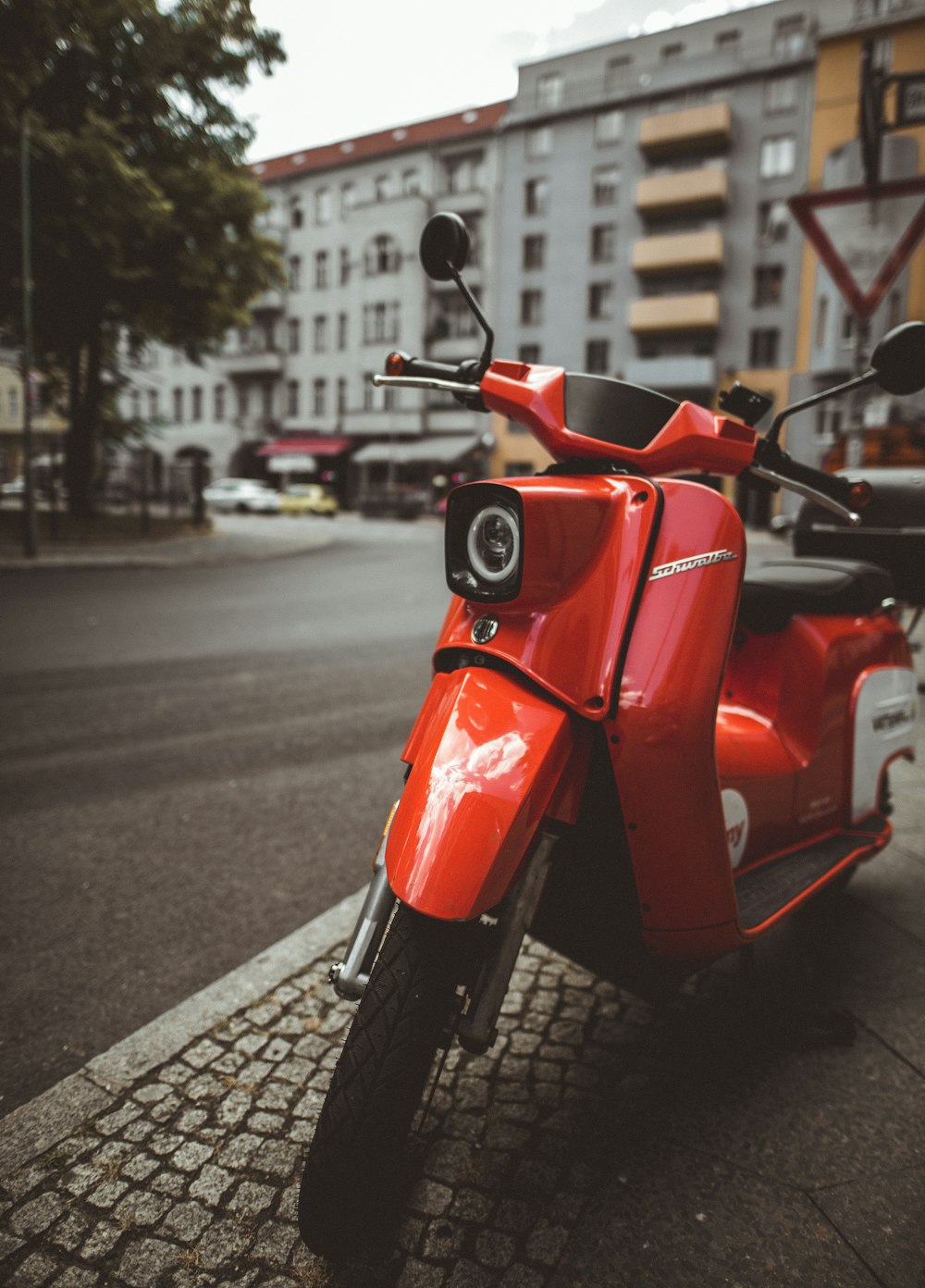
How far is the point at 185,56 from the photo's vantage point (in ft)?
57.7

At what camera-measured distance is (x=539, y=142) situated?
41.8 m

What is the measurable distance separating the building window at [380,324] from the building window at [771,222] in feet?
59.3

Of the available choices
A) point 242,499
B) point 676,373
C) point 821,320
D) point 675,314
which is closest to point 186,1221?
point 821,320

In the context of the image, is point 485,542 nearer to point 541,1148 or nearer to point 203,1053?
point 541,1148

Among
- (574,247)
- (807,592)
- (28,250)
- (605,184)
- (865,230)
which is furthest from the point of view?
(574,247)

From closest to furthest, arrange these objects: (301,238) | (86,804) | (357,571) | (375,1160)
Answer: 1. (375,1160)
2. (86,804)
3. (357,571)
4. (301,238)

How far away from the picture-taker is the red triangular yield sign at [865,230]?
4.66 metres

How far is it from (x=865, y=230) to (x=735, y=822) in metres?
4.05

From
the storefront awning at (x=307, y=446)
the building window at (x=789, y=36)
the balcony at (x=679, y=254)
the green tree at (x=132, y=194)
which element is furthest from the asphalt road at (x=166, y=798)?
the storefront awning at (x=307, y=446)

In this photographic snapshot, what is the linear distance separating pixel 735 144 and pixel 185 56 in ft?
89.7

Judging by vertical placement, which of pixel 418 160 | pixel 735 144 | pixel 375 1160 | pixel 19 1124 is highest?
pixel 418 160

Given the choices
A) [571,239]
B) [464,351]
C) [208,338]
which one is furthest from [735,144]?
[208,338]

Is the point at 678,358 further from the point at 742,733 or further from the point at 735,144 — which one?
the point at 742,733

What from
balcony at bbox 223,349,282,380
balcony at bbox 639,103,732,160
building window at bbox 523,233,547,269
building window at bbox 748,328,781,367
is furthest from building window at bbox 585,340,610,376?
balcony at bbox 223,349,282,380
